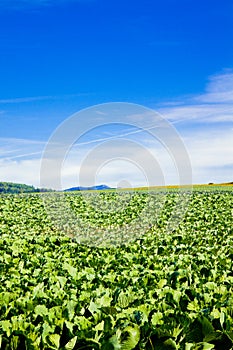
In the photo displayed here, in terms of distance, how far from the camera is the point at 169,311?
4262 millimetres

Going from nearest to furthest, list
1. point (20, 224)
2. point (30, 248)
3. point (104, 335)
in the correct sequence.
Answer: point (104, 335) → point (30, 248) → point (20, 224)

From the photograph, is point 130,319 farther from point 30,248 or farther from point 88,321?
point 30,248

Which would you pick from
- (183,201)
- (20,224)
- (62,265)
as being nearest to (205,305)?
(62,265)

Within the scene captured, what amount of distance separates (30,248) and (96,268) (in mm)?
2400

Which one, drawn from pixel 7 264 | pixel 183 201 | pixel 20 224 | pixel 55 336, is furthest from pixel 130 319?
pixel 183 201

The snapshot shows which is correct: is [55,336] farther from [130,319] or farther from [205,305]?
[205,305]

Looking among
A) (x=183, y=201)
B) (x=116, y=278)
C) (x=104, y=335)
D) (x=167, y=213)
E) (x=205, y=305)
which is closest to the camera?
(x=104, y=335)

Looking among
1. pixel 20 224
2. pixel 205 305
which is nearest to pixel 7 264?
pixel 205 305

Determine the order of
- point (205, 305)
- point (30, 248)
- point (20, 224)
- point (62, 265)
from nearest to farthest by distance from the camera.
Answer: point (205, 305)
point (62, 265)
point (30, 248)
point (20, 224)

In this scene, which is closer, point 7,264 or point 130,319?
point 130,319

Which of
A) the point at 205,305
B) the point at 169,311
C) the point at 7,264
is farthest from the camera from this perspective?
the point at 7,264

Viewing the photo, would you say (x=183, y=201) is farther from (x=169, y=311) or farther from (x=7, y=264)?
(x=169, y=311)

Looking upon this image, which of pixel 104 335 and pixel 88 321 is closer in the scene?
pixel 104 335

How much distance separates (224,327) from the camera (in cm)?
394
